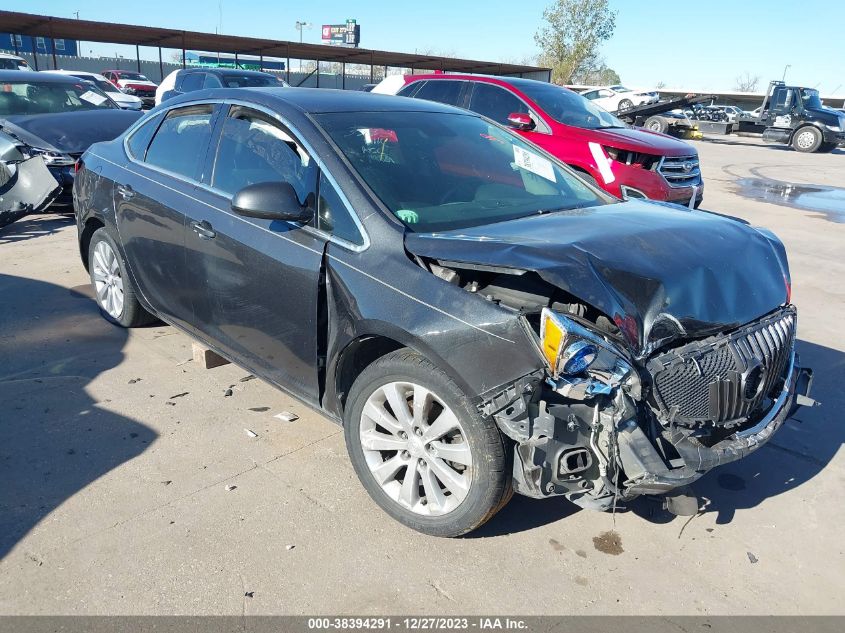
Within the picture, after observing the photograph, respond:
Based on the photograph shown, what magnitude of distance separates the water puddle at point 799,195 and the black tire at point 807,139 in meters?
11.8

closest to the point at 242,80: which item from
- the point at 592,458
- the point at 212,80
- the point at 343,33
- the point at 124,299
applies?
the point at 212,80

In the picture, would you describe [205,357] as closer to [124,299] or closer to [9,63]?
[124,299]

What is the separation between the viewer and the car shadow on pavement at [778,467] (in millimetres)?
3215

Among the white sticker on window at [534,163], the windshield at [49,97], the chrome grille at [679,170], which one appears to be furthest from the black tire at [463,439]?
the windshield at [49,97]

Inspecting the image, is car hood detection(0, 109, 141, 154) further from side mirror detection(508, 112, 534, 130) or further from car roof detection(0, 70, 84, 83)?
side mirror detection(508, 112, 534, 130)

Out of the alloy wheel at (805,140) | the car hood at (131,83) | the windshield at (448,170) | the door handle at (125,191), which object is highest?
the windshield at (448,170)

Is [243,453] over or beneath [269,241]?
beneath

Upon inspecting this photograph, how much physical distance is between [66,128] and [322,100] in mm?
6955

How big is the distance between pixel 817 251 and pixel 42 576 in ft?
29.1

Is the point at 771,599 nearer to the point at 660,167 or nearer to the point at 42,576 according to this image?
the point at 42,576

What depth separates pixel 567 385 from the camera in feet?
7.97

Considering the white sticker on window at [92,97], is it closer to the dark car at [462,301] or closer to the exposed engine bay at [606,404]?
the dark car at [462,301]

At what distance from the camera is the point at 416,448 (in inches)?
114
